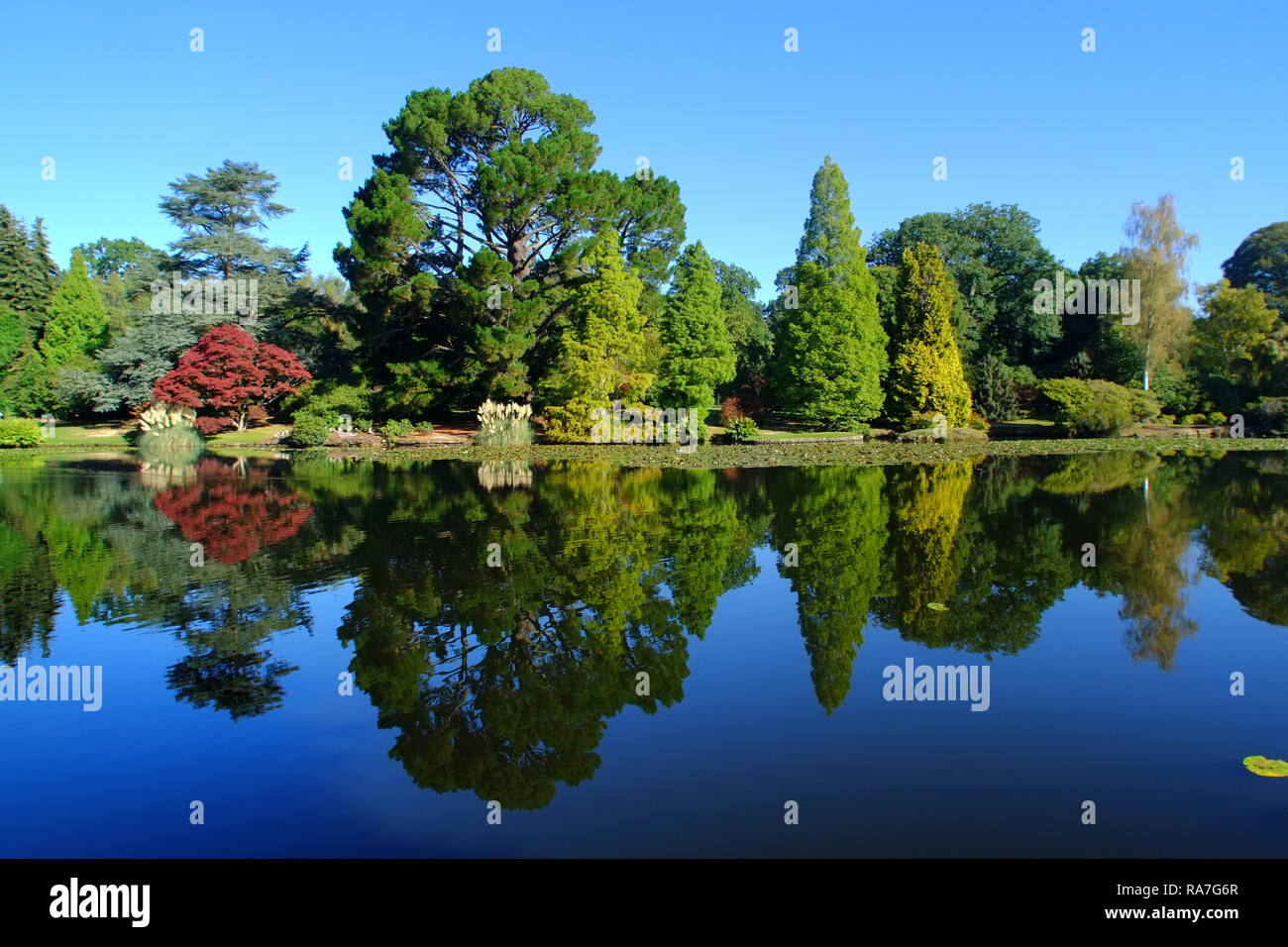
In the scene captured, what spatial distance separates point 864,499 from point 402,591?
10.3m

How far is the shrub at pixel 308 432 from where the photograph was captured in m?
32.1

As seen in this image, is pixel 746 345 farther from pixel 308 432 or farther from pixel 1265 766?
pixel 1265 766

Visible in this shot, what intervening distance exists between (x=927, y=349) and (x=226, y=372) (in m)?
29.3

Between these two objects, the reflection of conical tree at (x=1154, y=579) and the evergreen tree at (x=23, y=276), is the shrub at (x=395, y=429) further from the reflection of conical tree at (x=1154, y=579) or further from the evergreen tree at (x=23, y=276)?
the reflection of conical tree at (x=1154, y=579)

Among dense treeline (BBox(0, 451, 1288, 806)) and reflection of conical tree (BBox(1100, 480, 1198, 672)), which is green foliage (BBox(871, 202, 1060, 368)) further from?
reflection of conical tree (BBox(1100, 480, 1198, 672))

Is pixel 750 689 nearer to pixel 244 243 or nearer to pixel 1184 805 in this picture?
pixel 1184 805

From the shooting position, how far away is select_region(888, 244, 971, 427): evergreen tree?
34.2 metres

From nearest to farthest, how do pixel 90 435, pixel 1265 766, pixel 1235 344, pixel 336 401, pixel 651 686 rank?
pixel 1265 766 < pixel 651 686 < pixel 336 401 < pixel 90 435 < pixel 1235 344

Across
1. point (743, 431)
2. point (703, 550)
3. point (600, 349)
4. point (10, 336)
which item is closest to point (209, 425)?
point (10, 336)

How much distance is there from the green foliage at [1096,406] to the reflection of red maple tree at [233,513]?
2948 centimetres

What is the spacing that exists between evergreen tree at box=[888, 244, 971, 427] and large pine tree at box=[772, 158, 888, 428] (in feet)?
3.65

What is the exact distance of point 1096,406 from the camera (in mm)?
33625
